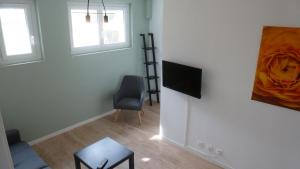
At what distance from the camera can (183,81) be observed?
3.30m

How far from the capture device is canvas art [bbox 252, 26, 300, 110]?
234 cm

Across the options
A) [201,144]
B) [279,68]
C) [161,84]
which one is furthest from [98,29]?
[279,68]

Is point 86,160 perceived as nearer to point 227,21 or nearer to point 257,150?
point 257,150

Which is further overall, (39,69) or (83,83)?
(83,83)

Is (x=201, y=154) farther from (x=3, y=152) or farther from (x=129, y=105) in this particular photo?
(x=3, y=152)

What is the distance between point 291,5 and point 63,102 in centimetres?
373

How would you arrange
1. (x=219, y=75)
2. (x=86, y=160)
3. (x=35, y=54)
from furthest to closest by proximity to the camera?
(x=35, y=54)
(x=219, y=75)
(x=86, y=160)

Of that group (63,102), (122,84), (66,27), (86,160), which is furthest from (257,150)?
(66,27)

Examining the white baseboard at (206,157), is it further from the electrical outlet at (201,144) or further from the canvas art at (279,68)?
the canvas art at (279,68)

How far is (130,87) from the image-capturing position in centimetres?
490

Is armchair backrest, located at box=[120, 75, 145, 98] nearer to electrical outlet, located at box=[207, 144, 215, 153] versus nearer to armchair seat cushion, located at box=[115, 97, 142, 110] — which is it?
armchair seat cushion, located at box=[115, 97, 142, 110]

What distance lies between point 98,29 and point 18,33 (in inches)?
57.8

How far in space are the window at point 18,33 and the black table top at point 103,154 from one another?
5.99ft

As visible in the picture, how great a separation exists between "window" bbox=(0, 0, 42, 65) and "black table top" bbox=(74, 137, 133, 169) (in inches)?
71.9
